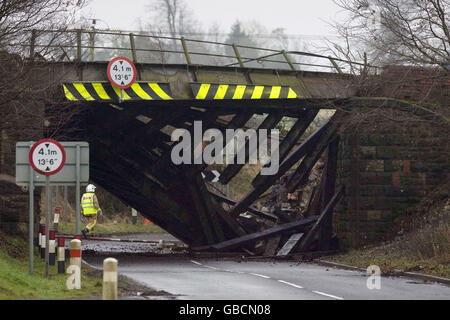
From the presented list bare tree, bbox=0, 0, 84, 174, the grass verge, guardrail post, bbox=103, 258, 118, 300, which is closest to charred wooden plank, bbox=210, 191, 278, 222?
bare tree, bbox=0, 0, 84, 174

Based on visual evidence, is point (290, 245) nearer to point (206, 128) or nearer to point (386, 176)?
point (386, 176)

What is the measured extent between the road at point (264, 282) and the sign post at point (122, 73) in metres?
5.10

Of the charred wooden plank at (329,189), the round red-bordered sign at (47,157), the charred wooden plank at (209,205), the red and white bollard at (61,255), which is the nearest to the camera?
the round red-bordered sign at (47,157)

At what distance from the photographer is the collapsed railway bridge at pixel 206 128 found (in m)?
27.7

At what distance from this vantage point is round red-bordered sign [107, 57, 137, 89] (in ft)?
88.3

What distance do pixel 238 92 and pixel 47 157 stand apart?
1054 centimetres

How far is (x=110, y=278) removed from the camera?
42.7 ft

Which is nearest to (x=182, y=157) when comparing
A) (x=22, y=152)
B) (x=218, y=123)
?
(x=218, y=123)

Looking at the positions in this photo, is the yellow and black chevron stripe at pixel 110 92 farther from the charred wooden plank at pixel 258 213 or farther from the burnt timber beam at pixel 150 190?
the charred wooden plank at pixel 258 213

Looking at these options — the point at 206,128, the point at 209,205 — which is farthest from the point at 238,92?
the point at 209,205

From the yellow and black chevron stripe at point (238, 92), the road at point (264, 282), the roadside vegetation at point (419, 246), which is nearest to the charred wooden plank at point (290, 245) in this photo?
the roadside vegetation at point (419, 246)

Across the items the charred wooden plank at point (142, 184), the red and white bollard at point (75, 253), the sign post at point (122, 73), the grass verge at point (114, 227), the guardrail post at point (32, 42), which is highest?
the guardrail post at point (32, 42)

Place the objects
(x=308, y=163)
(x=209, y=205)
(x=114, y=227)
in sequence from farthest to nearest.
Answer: (x=114, y=227) < (x=209, y=205) < (x=308, y=163)

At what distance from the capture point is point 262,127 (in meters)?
30.8
